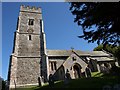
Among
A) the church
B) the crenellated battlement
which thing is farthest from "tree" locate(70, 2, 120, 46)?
the crenellated battlement

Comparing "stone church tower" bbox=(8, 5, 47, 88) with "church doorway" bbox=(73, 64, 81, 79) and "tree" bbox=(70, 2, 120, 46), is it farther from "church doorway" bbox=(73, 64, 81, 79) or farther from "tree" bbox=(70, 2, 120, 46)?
"tree" bbox=(70, 2, 120, 46)

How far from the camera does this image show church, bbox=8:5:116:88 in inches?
1116

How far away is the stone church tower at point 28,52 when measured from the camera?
91.5ft

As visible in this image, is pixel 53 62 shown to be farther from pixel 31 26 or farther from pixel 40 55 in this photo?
pixel 31 26

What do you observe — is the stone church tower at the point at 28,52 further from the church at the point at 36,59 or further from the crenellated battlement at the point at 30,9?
the crenellated battlement at the point at 30,9

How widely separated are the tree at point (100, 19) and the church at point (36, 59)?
54.2ft

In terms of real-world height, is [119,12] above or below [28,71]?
above

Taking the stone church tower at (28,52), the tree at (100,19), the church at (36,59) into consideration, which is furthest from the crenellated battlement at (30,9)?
the tree at (100,19)

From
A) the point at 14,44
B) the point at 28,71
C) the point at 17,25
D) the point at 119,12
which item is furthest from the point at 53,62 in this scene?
the point at 119,12

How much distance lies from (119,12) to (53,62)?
22.3 metres

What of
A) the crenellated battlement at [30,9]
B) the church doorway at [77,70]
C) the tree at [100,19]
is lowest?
the church doorway at [77,70]

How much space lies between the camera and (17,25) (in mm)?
34156

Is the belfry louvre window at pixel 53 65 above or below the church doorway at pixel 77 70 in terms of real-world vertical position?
above

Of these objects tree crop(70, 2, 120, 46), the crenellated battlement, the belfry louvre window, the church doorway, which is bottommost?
the church doorway
